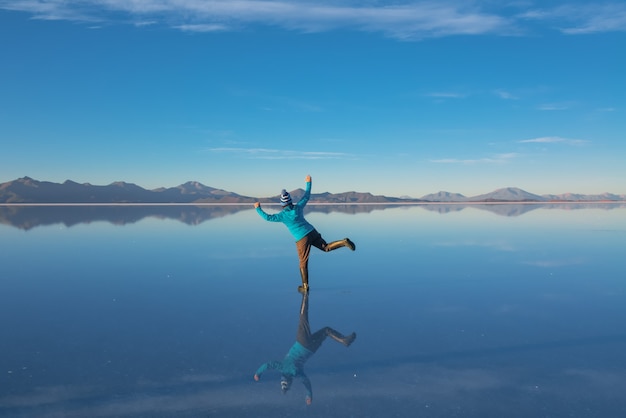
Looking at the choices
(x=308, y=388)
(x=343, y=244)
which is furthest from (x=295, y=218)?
(x=308, y=388)

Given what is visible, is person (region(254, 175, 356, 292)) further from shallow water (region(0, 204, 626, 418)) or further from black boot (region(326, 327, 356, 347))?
black boot (region(326, 327, 356, 347))

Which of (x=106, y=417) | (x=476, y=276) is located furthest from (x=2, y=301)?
(x=476, y=276)

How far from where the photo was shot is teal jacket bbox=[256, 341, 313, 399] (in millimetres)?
5080

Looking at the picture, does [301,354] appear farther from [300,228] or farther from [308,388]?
[300,228]

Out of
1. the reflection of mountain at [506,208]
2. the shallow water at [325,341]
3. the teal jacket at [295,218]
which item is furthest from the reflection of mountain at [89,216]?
the reflection of mountain at [506,208]

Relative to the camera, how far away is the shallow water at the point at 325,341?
4.56 meters

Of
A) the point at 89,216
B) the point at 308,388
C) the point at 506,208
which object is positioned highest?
the point at 506,208

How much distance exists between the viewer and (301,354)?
5.86 meters

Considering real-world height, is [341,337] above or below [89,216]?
below

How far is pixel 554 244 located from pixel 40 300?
1886 centimetres

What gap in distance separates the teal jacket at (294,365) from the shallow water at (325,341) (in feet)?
0.36

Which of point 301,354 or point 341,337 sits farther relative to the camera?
point 341,337

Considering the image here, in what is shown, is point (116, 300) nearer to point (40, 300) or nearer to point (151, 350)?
point (40, 300)

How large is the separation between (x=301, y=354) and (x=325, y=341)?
2.15 feet
